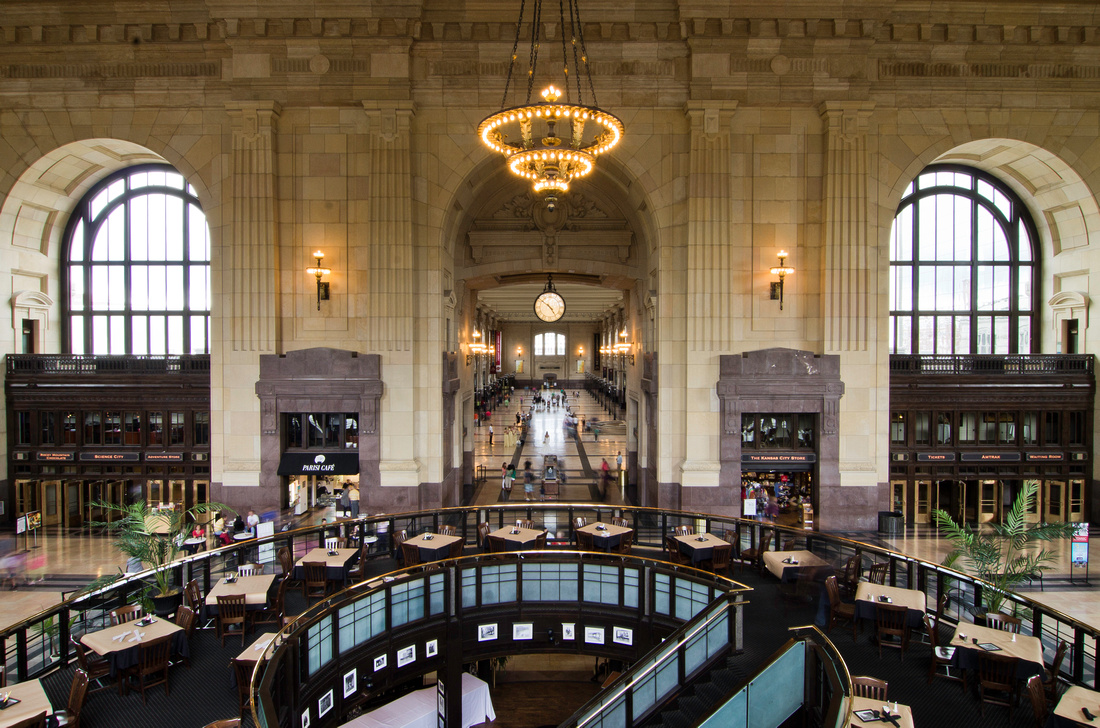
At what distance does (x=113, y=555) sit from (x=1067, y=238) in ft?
94.4

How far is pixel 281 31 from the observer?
15906mm

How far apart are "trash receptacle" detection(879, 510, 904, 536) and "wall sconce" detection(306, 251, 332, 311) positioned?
1596cm

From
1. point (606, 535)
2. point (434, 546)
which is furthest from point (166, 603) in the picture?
point (606, 535)

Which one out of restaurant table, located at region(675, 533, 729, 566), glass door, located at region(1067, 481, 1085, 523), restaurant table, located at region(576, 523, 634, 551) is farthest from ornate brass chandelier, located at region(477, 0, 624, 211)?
glass door, located at region(1067, 481, 1085, 523)

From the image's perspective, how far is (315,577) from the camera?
34.3ft

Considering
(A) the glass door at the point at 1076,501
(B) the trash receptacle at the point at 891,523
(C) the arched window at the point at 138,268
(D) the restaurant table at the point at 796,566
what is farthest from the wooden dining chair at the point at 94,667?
(A) the glass door at the point at 1076,501

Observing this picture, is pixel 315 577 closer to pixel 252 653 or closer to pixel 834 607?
pixel 252 653

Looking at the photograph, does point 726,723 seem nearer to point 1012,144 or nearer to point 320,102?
point 320,102

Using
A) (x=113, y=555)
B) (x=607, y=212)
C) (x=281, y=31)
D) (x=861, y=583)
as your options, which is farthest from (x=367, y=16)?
(x=861, y=583)

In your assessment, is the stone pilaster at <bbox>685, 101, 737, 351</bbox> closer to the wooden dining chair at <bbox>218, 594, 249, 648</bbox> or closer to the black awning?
the black awning

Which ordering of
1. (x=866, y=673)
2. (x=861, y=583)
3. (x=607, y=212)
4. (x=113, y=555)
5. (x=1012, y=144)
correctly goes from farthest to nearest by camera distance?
(x=607, y=212), (x=1012, y=144), (x=113, y=555), (x=861, y=583), (x=866, y=673)

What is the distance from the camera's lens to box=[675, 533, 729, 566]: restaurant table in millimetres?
11281

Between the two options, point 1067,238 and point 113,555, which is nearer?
point 113,555

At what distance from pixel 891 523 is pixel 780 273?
7.20 meters
